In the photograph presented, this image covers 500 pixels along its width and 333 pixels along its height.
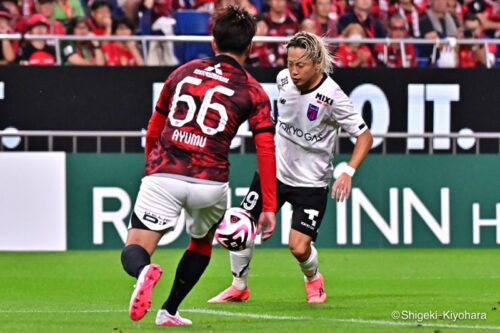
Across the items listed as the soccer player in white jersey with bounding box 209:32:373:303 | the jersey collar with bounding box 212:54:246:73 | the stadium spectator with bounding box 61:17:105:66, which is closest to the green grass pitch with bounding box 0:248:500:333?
the soccer player in white jersey with bounding box 209:32:373:303

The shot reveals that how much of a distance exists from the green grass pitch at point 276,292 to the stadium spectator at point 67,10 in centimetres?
391

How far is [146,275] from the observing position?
26.9 feet

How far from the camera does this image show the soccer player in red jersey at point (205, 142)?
8648mm

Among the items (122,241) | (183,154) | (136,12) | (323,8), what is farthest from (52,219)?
(183,154)

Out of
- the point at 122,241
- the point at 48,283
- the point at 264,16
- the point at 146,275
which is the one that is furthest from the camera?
the point at 264,16

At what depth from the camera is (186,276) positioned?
899 centimetres

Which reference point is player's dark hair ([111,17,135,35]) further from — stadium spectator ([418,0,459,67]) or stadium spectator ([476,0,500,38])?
stadium spectator ([476,0,500,38])

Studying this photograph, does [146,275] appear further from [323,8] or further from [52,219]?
[323,8]

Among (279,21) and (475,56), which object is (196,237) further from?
(279,21)

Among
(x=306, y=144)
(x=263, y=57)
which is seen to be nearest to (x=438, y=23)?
(x=263, y=57)

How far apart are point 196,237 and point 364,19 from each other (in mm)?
11357

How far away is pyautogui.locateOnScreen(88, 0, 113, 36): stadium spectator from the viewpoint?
19141 millimetres

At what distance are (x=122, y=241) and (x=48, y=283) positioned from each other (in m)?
3.98

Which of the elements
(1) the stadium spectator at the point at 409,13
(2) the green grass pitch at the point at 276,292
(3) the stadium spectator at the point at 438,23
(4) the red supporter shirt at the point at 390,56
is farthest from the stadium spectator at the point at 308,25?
(2) the green grass pitch at the point at 276,292
